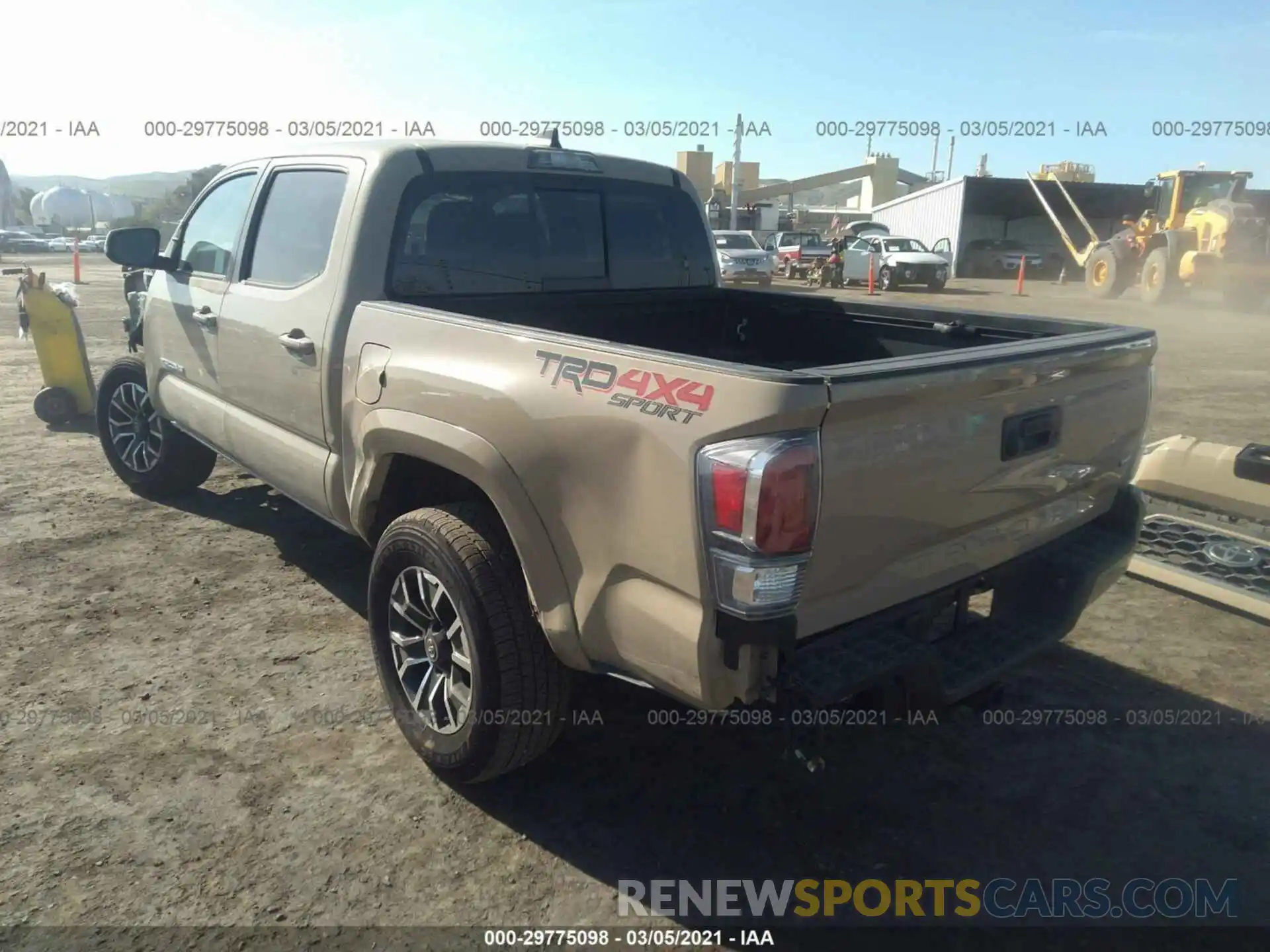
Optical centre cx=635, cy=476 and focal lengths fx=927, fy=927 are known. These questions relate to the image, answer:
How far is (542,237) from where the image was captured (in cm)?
392

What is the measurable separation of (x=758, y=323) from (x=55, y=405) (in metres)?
6.49

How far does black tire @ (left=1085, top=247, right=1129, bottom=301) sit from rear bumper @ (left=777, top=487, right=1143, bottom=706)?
22.1 m

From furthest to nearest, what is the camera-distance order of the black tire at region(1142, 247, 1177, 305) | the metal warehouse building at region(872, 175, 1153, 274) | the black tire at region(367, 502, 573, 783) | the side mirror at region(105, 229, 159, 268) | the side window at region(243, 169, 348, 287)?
the metal warehouse building at region(872, 175, 1153, 274), the black tire at region(1142, 247, 1177, 305), the side mirror at region(105, 229, 159, 268), the side window at region(243, 169, 348, 287), the black tire at region(367, 502, 573, 783)

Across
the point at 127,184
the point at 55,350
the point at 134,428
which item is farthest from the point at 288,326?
the point at 127,184

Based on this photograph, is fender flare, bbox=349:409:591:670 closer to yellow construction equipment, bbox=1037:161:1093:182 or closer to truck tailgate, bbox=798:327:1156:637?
truck tailgate, bbox=798:327:1156:637

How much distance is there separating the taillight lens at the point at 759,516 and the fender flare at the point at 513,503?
0.56 m

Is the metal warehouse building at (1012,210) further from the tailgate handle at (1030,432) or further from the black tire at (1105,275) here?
the tailgate handle at (1030,432)

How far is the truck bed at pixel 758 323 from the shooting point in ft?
11.8

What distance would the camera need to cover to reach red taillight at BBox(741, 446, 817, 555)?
6.60ft

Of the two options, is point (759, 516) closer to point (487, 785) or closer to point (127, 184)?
point (487, 785)

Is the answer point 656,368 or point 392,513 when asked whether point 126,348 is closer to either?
point 392,513

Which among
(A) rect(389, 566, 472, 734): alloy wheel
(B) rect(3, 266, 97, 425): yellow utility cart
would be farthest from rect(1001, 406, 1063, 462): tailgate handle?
(B) rect(3, 266, 97, 425): yellow utility cart

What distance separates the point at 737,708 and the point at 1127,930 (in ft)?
4.07

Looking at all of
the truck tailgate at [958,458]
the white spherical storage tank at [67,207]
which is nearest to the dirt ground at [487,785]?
the truck tailgate at [958,458]
